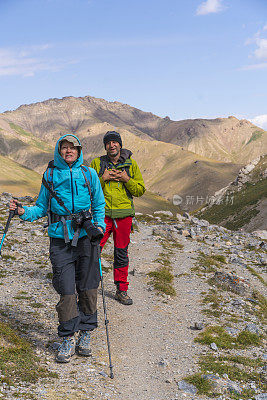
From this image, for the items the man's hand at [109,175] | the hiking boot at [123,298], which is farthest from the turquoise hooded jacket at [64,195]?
the hiking boot at [123,298]

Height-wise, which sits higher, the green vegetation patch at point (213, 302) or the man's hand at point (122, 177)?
the man's hand at point (122, 177)

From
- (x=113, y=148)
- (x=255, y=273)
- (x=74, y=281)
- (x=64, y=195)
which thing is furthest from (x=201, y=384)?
(x=255, y=273)

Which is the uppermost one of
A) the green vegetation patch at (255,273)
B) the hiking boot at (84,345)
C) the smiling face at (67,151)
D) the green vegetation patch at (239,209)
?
the smiling face at (67,151)

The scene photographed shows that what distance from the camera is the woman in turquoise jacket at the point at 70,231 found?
620cm

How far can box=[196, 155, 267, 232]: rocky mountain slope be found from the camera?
188 ft

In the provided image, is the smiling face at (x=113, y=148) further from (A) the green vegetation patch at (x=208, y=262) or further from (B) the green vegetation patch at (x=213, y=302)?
(A) the green vegetation patch at (x=208, y=262)

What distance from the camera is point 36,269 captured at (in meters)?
12.4

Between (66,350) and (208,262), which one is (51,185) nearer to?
(66,350)

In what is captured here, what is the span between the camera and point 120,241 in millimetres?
9438

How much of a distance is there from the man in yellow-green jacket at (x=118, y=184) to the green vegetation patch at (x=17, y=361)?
3326 mm

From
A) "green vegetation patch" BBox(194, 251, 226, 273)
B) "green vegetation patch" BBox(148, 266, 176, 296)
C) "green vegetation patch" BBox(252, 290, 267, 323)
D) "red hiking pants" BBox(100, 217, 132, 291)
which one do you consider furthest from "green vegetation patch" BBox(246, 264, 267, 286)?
"red hiking pants" BBox(100, 217, 132, 291)

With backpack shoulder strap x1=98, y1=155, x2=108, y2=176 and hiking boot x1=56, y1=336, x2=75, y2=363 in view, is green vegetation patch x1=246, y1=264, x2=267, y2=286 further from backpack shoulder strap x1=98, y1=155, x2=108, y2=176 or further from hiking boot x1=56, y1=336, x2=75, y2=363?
hiking boot x1=56, y1=336, x2=75, y2=363

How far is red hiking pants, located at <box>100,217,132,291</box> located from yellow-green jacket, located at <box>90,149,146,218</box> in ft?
0.97

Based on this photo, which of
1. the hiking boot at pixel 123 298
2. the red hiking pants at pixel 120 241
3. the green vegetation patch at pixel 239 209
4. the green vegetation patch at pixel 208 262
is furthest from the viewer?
the green vegetation patch at pixel 239 209
